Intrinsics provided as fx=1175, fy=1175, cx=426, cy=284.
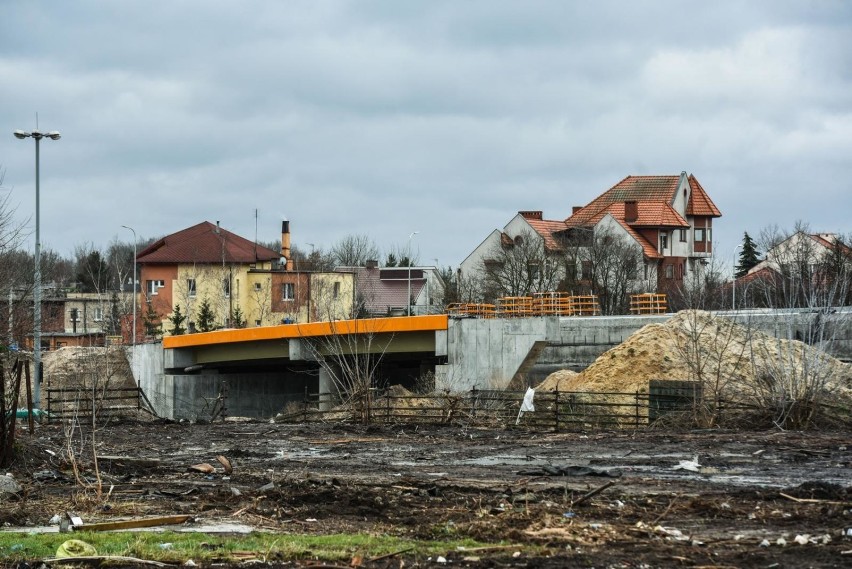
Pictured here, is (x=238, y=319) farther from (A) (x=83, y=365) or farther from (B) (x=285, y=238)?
(A) (x=83, y=365)

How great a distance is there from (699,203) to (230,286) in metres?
40.4

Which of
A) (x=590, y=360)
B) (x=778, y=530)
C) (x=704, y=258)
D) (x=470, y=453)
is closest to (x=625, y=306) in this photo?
(x=704, y=258)

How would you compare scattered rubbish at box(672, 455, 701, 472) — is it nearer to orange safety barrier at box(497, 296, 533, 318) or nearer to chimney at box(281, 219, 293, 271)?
orange safety barrier at box(497, 296, 533, 318)

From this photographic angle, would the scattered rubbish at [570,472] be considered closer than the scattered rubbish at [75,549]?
No

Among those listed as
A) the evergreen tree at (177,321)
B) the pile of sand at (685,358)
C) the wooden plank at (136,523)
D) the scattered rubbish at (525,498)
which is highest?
the evergreen tree at (177,321)

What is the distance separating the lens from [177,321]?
84.2m

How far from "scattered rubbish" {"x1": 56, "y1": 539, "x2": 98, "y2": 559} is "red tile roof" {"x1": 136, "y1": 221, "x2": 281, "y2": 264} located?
8038 centimetres

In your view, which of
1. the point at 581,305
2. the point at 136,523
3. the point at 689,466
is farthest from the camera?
the point at 581,305

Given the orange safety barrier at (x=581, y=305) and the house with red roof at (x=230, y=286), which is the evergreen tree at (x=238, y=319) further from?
the orange safety barrier at (x=581, y=305)

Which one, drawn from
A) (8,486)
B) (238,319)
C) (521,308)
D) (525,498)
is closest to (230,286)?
(238,319)

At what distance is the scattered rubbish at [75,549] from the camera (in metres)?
12.0

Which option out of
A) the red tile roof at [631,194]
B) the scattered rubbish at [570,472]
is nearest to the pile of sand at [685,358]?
the scattered rubbish at [570,472]

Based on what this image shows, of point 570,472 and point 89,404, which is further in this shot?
point 89,404

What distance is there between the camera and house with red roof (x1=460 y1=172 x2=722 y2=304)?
88.9 m
